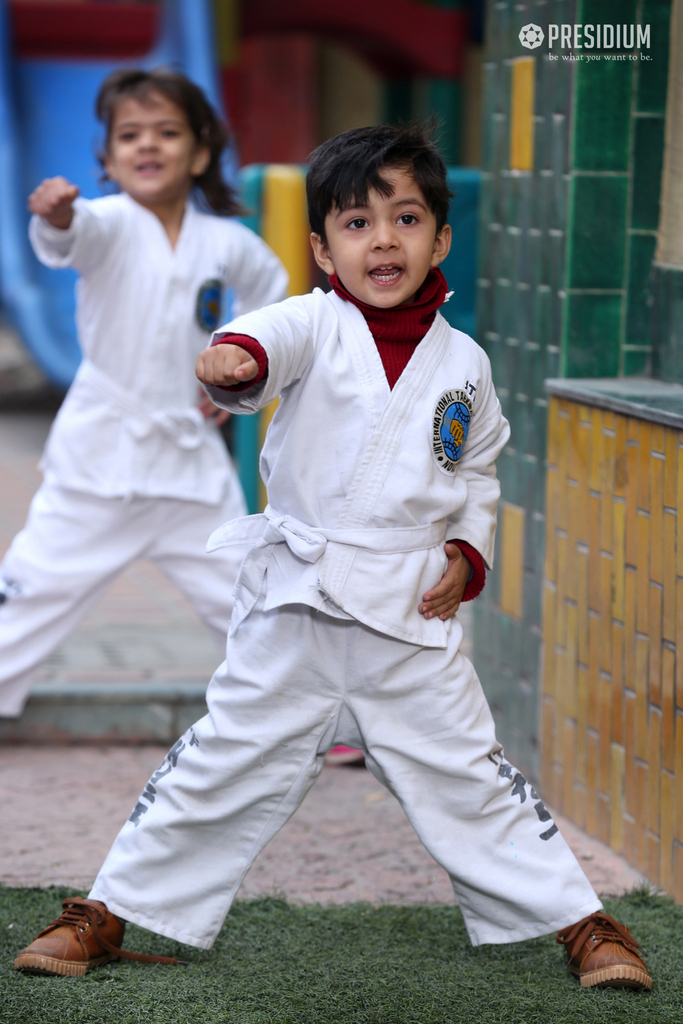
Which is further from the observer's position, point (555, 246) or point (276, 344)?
point (555, 246)

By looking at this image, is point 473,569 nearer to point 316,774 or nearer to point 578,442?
point 316,774

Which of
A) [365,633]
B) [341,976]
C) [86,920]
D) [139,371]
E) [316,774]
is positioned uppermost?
[139,371]

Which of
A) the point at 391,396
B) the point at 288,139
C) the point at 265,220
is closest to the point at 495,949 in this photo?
the point at 391,396

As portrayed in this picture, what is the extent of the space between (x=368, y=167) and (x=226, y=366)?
0.46 m

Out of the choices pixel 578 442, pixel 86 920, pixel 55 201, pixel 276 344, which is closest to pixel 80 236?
pixel 55 201

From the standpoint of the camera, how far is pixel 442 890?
298 centimetres

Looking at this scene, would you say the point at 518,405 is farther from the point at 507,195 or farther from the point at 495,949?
the point at 495,949

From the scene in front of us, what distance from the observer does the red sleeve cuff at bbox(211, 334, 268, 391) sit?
212cm

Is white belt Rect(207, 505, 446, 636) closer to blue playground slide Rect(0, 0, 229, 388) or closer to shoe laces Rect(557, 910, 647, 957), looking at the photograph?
shoe laces Rect(557, 910, 647, 957)

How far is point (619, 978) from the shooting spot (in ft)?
7.81

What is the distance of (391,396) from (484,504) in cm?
30

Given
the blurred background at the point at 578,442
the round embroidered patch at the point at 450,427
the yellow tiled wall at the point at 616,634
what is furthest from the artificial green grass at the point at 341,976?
the round embroidered patch at the point at 450,427

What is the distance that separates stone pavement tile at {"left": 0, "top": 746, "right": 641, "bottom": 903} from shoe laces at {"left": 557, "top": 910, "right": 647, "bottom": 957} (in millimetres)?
467

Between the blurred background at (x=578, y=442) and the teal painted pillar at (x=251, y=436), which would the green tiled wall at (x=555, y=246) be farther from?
the teal painted pillar at (x=251, y=436)
